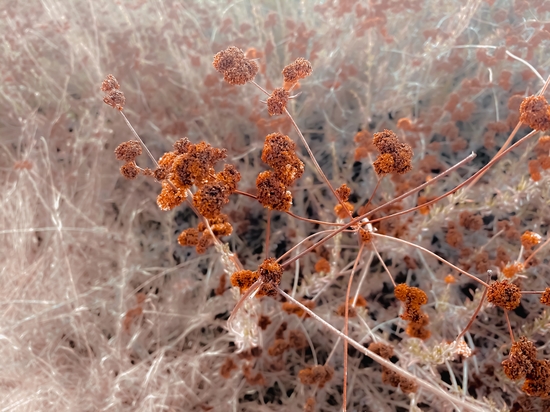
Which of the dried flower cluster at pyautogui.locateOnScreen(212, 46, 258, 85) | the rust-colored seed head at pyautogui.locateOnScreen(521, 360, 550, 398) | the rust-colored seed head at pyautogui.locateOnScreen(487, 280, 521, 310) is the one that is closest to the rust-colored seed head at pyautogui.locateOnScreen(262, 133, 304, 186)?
the dried flower cluster at pyautogui.locateOnScreen(212, 46, 258, 85)

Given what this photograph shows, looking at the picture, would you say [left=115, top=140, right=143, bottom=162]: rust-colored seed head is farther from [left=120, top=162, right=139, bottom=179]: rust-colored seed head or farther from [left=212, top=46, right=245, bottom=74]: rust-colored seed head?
[left=212, top=46, right=245, bottom=74]: rust-colored seed head

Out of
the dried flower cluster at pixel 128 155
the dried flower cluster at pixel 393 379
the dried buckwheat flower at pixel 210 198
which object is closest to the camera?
the dried buckwheat flower at pixel 210 198

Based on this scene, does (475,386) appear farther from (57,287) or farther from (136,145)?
(57,287)

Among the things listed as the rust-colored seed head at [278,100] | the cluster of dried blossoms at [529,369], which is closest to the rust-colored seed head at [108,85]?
the rust-colored seed head at [278,100]

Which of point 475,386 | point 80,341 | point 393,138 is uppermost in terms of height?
point 393,138

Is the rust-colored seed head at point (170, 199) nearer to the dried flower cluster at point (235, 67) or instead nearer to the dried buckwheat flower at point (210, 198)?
the dried buckwheat flower at point (210, 198)


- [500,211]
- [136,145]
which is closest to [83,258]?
[136,145]
